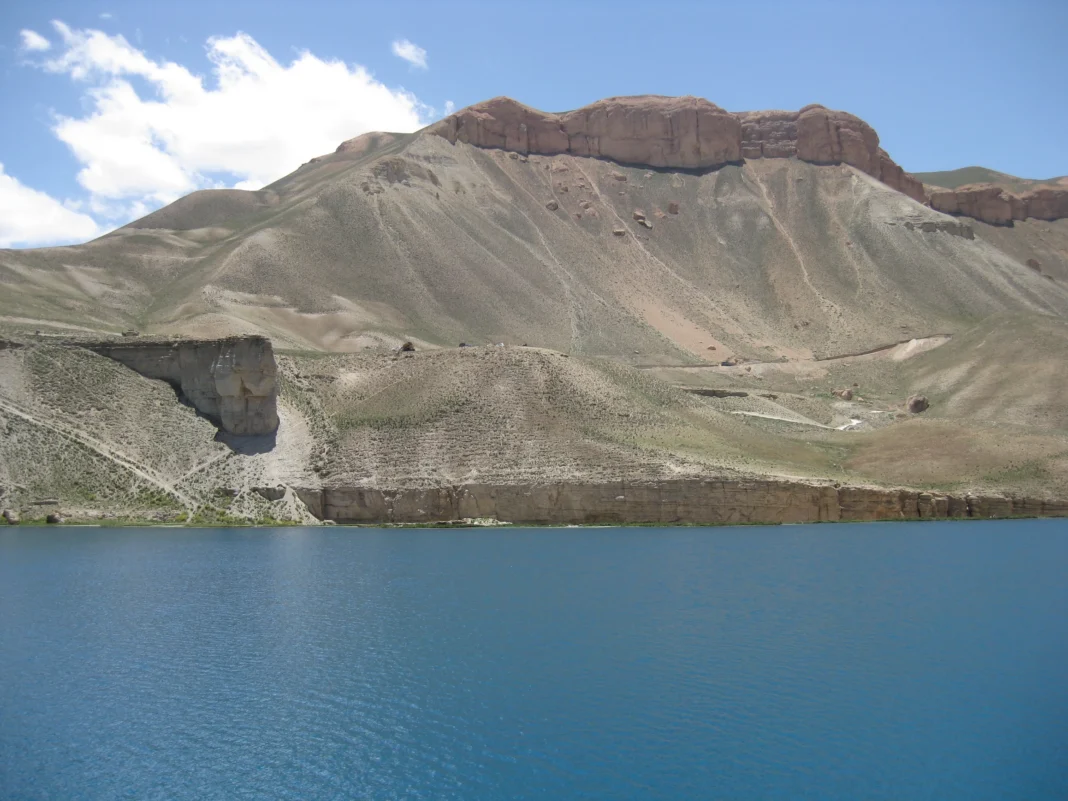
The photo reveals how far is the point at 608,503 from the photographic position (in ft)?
172

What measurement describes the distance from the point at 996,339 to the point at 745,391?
2372 centimetres

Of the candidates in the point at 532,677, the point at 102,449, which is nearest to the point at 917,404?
the point at 102,449

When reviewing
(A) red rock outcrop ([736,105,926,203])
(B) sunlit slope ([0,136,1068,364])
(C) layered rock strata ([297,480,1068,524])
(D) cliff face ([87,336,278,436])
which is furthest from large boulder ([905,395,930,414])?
(A) red rock outcrop ([736,105,926,203])

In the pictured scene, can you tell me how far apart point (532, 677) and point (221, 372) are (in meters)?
38.0

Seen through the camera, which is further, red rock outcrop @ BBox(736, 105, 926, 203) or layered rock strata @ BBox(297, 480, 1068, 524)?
red rock outcrop @ BBox(736, 105, 926, 203)

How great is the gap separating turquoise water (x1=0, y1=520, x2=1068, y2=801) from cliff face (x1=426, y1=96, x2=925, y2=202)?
11623cm

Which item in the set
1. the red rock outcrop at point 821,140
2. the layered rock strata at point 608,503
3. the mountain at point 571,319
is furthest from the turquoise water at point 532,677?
the red rock outcrop at point 821,140

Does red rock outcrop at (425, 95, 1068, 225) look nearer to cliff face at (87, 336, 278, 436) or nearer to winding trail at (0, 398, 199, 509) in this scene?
cliff face at (87, 336, 278, 436)

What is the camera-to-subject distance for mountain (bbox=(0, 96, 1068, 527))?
5459 centimetres

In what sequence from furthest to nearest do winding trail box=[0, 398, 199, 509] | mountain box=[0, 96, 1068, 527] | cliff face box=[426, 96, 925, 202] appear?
cliff face box=[426, 96, 925, 202] → mountain box=[0, 96, 1068, 527] → winding trail box=[0, 398, 199, 509]

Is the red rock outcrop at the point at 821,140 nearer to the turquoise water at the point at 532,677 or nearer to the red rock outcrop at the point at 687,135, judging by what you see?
the red rock outcrop at the point at 687,135

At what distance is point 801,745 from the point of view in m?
19.0

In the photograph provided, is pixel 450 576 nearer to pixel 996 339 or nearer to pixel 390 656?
pixel 390 656

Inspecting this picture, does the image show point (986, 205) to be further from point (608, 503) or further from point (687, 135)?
point (608, 503)
